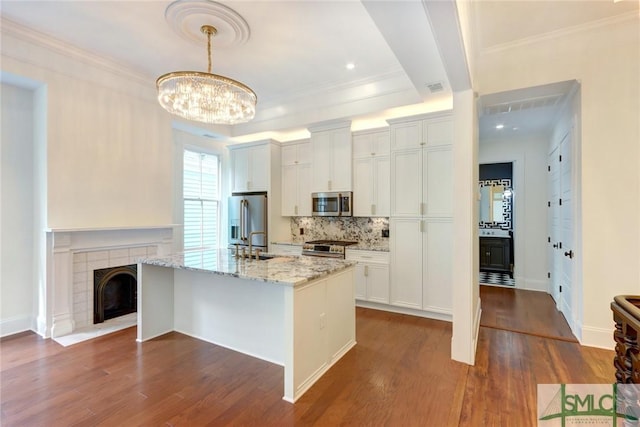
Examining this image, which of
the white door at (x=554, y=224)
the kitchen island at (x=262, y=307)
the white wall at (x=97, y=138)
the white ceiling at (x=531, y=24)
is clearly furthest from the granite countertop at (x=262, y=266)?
the white door at (x=554, y=224)

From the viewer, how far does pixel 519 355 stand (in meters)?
2.92

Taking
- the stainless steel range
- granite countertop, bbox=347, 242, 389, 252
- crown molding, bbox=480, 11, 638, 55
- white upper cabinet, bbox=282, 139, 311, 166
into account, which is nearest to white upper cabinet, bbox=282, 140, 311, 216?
white upper cabinet, bbox=282, 139, 311, 166

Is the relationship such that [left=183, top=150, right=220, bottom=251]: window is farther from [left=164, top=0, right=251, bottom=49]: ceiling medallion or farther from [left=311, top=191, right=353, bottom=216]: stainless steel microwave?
[left=164, top=0, right=251, bottom=49]: ceiling medallion

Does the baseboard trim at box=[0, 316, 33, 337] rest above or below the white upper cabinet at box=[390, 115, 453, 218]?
below

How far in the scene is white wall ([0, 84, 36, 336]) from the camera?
329 cm

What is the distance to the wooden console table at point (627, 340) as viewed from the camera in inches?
52.2

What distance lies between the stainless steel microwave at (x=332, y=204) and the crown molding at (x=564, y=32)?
2517 millimetres

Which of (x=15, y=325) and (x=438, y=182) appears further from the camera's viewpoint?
(x=438, y=182)

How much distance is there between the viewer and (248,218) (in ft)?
17.7

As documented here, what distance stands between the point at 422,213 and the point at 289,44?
8.68 ft

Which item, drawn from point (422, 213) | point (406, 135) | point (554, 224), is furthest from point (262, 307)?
point (554, 224)

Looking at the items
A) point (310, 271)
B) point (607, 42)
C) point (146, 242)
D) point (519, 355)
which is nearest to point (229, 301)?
point (310, 271)

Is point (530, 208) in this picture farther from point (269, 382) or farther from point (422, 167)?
point (269, 382)

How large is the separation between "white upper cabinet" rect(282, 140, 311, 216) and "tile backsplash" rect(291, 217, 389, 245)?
370mm
